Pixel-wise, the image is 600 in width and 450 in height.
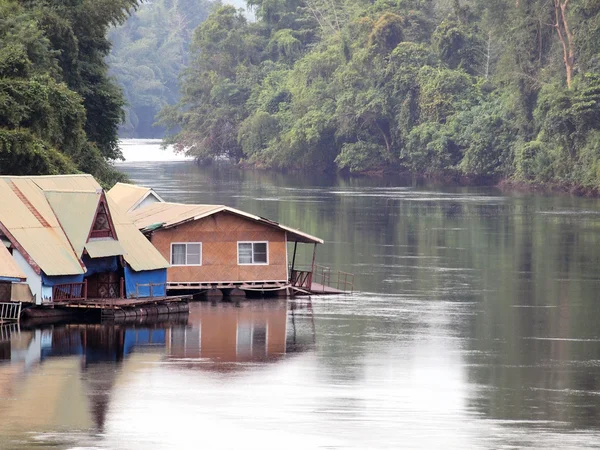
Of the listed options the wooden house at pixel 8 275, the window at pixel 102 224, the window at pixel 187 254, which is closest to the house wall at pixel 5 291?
the wooden house at pixel 8 275

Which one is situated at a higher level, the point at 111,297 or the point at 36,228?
the point at 36,228

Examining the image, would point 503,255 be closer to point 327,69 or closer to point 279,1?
point 327,69

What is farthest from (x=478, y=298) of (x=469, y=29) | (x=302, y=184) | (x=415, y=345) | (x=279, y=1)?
(x=279, y=1)

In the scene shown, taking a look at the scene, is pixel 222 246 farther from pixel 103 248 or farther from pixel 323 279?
pixel 323 279

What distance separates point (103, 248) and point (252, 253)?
8854 millimetres

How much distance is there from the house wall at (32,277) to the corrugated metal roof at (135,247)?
4.55m

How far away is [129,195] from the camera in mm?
67438

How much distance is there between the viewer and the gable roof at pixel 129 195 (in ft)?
216

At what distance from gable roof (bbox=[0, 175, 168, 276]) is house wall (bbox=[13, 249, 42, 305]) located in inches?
7.8

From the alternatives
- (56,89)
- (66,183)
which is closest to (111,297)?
(66,183)

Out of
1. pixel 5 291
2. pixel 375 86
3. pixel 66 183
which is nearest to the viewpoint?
pixel 5 291

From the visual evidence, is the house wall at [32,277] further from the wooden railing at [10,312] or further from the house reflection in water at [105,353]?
the house reflection in water at [105,353]

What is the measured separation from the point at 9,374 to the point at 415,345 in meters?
14.8

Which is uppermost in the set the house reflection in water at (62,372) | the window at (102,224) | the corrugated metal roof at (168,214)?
the corrugated metal roof at (168,214)
